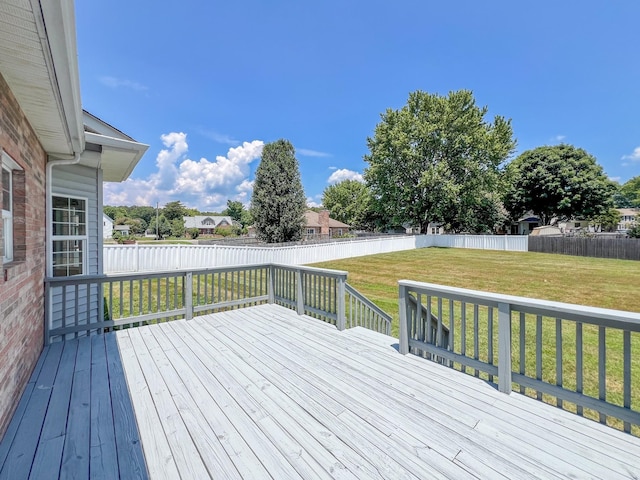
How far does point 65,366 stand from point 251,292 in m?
3.06

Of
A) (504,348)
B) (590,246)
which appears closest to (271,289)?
(504,348)

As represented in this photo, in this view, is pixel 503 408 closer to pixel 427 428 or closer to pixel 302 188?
pixel 427 428

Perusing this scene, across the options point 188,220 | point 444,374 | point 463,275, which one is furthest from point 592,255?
point 188,220

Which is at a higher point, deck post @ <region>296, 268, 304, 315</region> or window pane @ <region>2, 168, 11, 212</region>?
window pane @ <region>2, 168, 11, 212</region>

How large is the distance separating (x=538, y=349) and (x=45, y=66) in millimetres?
4085

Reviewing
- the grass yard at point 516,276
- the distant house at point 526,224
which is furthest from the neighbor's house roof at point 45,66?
the distant house at point 526,224

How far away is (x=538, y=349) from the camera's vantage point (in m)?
2.36

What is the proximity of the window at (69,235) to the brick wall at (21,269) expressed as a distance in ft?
2.72

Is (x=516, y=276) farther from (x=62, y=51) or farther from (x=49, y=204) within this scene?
(x=49, y=204)

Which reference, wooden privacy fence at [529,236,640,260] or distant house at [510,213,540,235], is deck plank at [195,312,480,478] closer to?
wooden privacy fence at [529,236,640,260]

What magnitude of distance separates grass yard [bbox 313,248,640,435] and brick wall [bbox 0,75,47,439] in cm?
373

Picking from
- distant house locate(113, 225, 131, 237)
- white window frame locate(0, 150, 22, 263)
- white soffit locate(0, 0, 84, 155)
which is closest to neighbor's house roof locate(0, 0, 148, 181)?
white soffit locate(0, 0, 84, 155)

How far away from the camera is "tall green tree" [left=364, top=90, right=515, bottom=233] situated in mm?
22812

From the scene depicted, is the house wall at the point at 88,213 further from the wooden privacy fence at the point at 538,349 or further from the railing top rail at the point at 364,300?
the wooden privacy fence at the point at 538,349
